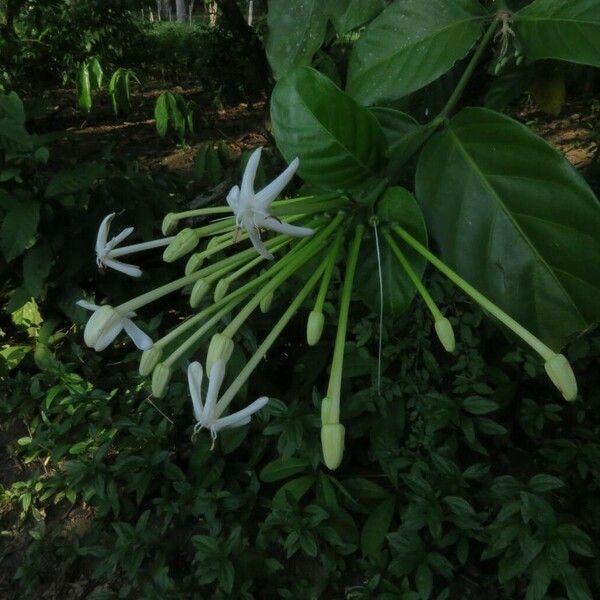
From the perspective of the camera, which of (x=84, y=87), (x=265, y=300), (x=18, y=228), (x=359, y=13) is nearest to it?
(x=265, y=300)

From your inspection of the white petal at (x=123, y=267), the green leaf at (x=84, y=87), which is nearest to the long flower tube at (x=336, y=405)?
the white petal at (x=123, y=267)

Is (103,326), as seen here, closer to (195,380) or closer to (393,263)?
(195,380)

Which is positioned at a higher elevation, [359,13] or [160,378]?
[359,13]

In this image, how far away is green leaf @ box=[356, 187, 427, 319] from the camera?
1.90ft

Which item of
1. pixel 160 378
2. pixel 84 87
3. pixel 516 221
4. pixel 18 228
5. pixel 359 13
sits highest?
pixel 359 13

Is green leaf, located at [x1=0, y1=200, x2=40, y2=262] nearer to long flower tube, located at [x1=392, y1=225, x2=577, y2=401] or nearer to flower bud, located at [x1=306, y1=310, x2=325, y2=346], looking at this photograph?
flower bud, located at [x1=306, y1=310, x2=325, y2=346]

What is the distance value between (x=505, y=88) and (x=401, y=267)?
0.34 metres

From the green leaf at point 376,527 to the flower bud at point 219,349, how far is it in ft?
4.20

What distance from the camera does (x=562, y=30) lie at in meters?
0.59

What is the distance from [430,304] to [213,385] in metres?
0.18

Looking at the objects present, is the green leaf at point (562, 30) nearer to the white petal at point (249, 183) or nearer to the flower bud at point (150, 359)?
the white petal at point (249, 183)

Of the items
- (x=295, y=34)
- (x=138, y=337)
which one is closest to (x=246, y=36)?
(x=295, y=34)

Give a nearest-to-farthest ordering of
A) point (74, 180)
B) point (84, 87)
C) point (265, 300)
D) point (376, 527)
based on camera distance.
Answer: point (265, 300) < point (376, 527) < point (74, 180) < point (84, 87)

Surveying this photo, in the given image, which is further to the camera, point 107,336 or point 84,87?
point 84,87
